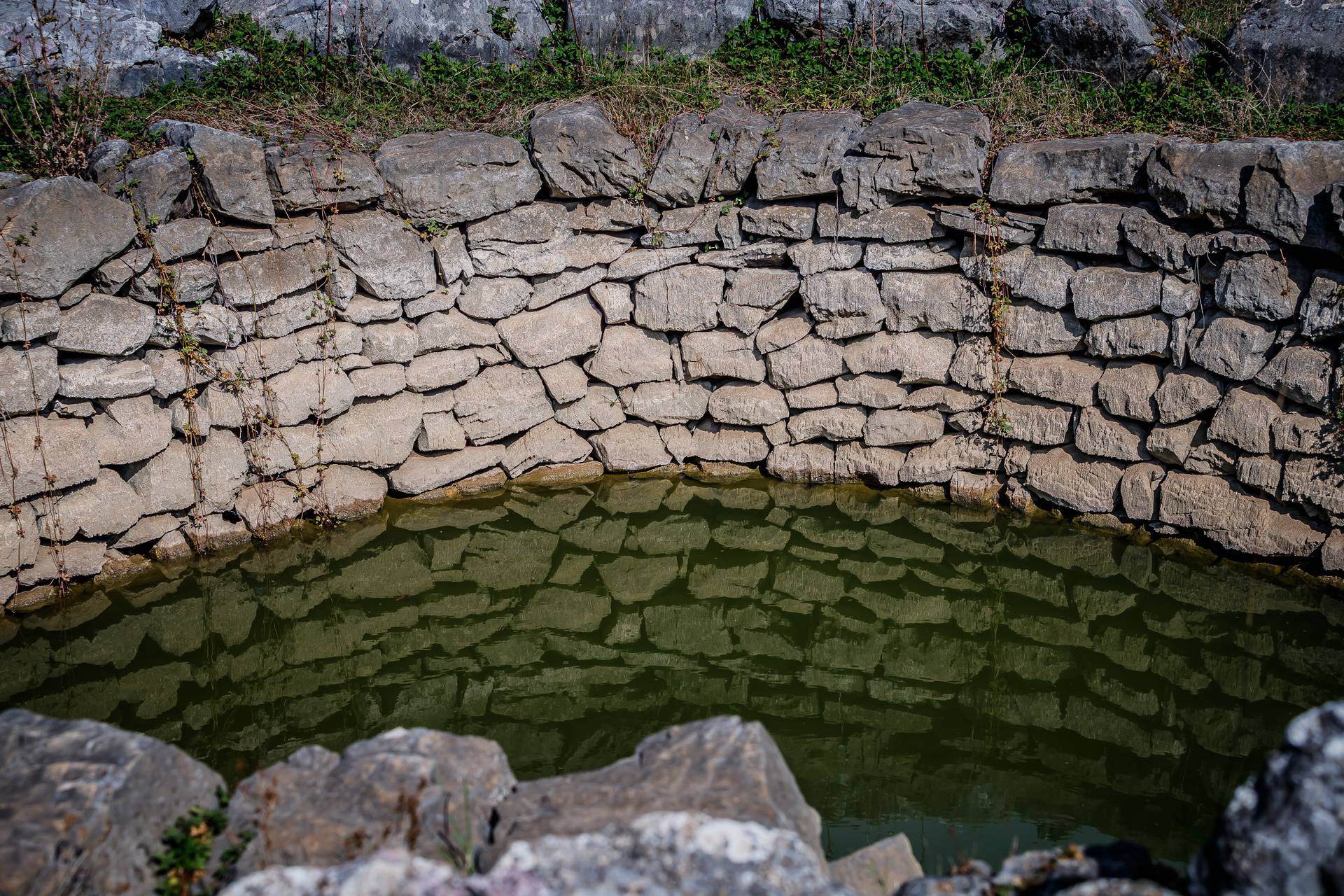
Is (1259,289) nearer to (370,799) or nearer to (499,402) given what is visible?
(499,402)

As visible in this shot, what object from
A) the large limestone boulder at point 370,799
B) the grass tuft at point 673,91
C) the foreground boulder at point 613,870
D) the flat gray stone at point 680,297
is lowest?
the large limestone boulder at point 370,799

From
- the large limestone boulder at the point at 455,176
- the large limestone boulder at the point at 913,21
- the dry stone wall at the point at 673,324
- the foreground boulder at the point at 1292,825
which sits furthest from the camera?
the large limestone boulder at the point at 913,21

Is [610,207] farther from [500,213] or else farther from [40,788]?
[40,788]

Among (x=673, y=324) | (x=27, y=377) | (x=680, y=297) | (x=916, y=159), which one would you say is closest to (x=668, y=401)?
(x=673, y=324)

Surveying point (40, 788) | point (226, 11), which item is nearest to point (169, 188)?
point (226, 11)

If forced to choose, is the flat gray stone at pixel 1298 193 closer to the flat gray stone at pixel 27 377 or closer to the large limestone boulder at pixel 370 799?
the large limestone boulder at pixel 370 799

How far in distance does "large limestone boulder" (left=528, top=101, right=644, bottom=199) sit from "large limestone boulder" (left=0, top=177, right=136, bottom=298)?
82.0 inches

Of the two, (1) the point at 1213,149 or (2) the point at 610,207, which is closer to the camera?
(1) the point at 1213,149

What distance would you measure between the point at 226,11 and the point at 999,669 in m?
5.82

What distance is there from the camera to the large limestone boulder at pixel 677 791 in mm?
2621

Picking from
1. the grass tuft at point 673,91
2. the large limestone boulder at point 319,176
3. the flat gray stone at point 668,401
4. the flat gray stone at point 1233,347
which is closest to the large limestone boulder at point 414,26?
the grass tuft at point 673,91

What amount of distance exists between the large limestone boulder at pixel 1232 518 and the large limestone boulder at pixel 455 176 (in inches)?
149

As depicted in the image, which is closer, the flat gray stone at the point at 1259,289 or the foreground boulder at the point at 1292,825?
the foreground boulder at the point at 1292,825

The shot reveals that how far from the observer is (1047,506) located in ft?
19.6
